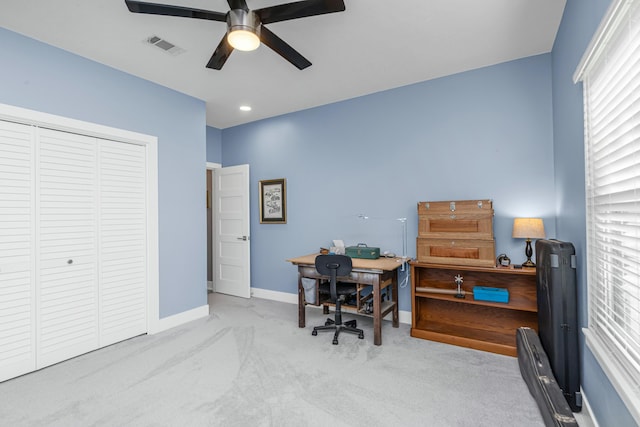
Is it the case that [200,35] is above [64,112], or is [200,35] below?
above

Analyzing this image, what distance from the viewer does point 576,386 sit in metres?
1.96

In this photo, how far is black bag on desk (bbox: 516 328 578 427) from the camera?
145cm

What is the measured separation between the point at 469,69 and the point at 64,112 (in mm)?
3822

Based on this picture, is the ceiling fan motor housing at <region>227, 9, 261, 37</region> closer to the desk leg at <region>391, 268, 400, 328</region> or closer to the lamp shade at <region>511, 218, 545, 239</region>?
the lamp shade at <region>511, 218, 545, 239</region>

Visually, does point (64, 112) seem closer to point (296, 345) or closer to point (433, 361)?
point (296, 345)

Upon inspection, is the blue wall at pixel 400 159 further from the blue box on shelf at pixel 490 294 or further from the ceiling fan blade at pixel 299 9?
the ceiling fan blade at pixel 299 9

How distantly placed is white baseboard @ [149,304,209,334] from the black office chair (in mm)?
1513

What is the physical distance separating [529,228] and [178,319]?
12.1 ft

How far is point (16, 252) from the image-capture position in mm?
2545

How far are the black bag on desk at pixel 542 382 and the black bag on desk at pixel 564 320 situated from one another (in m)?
0.09

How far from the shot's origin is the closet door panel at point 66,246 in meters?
2.70

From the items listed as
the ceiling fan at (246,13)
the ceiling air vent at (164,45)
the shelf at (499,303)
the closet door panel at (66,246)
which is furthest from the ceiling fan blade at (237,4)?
the shelf at (499,303)

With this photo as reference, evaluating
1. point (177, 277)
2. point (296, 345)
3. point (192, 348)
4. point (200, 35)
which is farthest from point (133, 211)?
point (296, 345)

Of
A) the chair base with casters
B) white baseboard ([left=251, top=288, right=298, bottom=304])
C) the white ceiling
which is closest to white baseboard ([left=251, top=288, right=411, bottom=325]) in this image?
white baseboard ([left=251, top=288, right=298, bottom=304])
